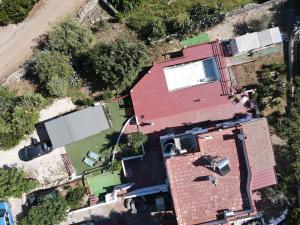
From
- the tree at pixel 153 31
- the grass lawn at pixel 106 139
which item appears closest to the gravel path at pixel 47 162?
Answer: the grass lawn at pixel 106 139

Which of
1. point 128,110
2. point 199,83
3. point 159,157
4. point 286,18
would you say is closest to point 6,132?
point 128,110

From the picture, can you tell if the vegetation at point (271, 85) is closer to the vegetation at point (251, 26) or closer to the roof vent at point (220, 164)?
the vegetation at point (251, 26)

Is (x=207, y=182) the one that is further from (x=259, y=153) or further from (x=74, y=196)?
(x=74, y=196)

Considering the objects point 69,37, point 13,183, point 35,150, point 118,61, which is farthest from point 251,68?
point 13,183

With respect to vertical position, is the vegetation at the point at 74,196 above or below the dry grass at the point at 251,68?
below

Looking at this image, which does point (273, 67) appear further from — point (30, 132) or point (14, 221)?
point (14, 221)

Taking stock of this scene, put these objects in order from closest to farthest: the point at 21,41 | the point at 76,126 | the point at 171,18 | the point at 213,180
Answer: the point at 213,180 < the point at 76,126 < the point at 171,18 < the point at 21,41
